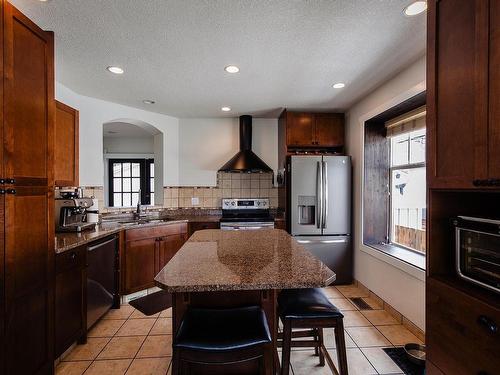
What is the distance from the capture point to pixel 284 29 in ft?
6.13

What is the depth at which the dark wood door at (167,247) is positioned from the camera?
3348 mm

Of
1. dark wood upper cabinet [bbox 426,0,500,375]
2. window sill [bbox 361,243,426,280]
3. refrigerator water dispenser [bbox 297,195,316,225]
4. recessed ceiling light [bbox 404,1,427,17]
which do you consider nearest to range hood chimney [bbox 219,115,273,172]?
refrigerator water dispenser [bbox 297,195,316,225]

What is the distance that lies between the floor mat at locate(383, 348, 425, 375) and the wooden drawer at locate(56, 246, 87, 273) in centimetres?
255

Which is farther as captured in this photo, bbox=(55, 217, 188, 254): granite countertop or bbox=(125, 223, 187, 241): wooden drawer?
bbox=(125, 223, 187, 241): wooden drawer

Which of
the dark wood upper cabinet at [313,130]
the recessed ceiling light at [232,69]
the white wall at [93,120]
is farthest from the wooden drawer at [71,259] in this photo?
the dark wood upper cabinet at [313,130]

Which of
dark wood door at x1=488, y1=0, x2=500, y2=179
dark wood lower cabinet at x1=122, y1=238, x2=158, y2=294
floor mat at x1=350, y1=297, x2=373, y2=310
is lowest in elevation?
floor mat at x1=350, y1=297, x2=373, y2=310

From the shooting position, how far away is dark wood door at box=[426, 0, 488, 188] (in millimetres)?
1054

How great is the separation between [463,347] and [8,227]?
226 cm

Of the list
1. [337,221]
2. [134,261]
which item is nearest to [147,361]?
[134,261]

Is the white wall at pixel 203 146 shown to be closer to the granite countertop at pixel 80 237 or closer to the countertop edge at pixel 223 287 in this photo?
the granite countertop at pixel 80 237

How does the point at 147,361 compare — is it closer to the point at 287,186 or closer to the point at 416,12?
the point at 287,186

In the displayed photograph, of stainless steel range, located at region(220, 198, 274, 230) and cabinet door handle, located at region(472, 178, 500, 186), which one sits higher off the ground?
cabinet door handle, located at region(472, 178, 500, 186)

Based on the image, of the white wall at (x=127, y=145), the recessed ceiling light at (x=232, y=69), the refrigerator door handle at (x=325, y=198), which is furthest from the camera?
the white wall at (x=127, y=145)

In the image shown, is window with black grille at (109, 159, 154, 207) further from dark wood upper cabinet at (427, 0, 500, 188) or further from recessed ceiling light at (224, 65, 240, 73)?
dark wood upper cabinet at (427, 0, 500, 188)
